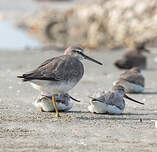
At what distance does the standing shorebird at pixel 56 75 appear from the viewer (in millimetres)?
8562

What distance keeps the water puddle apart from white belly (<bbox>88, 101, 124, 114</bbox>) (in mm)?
14754

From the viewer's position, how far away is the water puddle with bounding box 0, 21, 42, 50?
81.4 feet

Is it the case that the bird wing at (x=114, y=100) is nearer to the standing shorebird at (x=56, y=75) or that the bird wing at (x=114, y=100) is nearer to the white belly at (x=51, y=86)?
the standing shorebird at (x=56, y=75)

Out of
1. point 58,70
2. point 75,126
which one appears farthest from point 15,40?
point 75,126

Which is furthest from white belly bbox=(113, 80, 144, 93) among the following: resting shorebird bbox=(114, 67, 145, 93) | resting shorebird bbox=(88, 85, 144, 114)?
resting shorebird bbox=(88, 85, 144, 114)

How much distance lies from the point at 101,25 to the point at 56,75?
65.7ft

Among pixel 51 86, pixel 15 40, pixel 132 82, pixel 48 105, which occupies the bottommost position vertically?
pixel 48 105

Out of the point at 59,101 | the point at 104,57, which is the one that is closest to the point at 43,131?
the point at 59,101

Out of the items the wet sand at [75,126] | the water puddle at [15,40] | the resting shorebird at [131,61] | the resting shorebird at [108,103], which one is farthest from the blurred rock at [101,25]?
the resting shorebird at [108,103]

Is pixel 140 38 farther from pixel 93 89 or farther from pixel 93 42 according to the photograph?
pixel 93 89

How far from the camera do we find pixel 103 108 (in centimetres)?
899

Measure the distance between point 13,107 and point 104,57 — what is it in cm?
963

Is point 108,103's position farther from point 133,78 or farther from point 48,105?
point 133,78

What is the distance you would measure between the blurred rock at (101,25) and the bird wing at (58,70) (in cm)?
1326
